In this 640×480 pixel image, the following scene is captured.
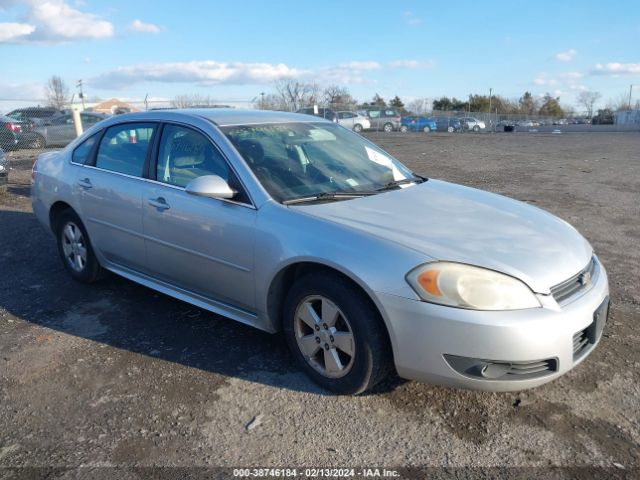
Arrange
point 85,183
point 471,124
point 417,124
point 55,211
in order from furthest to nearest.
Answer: point 471,124 → point 417,124 → point 55,211 → point 85,183

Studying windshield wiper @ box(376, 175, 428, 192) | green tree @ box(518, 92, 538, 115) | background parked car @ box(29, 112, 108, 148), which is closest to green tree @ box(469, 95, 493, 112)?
green tree @ box(518, 92, 538, 115)

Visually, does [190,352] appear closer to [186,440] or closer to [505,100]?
[186,440]

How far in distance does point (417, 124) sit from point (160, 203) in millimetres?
38446

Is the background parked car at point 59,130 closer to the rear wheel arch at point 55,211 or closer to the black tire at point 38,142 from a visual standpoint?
the black tire at point 38,142

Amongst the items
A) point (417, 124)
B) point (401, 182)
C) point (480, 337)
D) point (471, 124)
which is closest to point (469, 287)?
point (480, 337)

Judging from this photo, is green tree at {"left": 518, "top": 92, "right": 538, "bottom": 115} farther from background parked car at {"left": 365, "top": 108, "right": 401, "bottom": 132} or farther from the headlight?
the headlight

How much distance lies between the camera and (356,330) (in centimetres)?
289

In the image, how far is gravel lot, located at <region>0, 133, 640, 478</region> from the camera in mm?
2643

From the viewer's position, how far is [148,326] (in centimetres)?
411

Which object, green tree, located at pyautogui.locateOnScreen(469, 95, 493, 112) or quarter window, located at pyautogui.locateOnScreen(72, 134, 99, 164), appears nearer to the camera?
quarter window, located at pyautogui.locateOnScreen(72, 134, 99, 164)

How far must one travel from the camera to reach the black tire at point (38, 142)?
17.8 meters

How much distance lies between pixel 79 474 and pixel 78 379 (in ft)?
3.17

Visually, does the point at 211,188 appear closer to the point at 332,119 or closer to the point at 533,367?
the point at 533,367

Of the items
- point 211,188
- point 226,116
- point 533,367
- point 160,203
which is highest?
point 226,116
